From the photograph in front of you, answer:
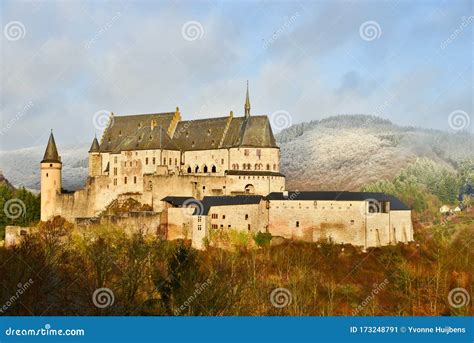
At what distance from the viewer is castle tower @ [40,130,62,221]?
210 feet

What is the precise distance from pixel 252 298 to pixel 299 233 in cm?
1571

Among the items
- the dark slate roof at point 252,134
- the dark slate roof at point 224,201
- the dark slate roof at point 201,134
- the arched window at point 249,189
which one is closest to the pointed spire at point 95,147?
the dark slate roof at point 201,134

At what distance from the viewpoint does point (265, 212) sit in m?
54.9

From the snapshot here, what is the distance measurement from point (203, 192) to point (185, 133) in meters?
8.81

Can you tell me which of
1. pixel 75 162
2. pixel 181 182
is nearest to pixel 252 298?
pixel 181 182

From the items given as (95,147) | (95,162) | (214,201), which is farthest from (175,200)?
(95,147)

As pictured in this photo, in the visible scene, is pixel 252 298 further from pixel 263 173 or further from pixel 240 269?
pixel 263 173

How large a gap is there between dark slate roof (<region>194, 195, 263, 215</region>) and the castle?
0.07 metres

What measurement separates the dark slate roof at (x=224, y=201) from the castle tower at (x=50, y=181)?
13837mm

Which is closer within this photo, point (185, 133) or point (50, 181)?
point (50, 181)

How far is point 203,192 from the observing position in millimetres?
60031

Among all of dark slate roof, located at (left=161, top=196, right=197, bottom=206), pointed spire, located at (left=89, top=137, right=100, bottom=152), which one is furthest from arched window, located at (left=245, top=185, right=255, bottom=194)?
pointed spire, located at (left=89, top=137, right=100, bottom=152)

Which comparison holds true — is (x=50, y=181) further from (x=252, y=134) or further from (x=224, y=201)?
(x=224, y=201)

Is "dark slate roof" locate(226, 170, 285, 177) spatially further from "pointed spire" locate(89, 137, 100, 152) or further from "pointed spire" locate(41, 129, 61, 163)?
"pointed spire" locate(41, 129, 61, 163)
